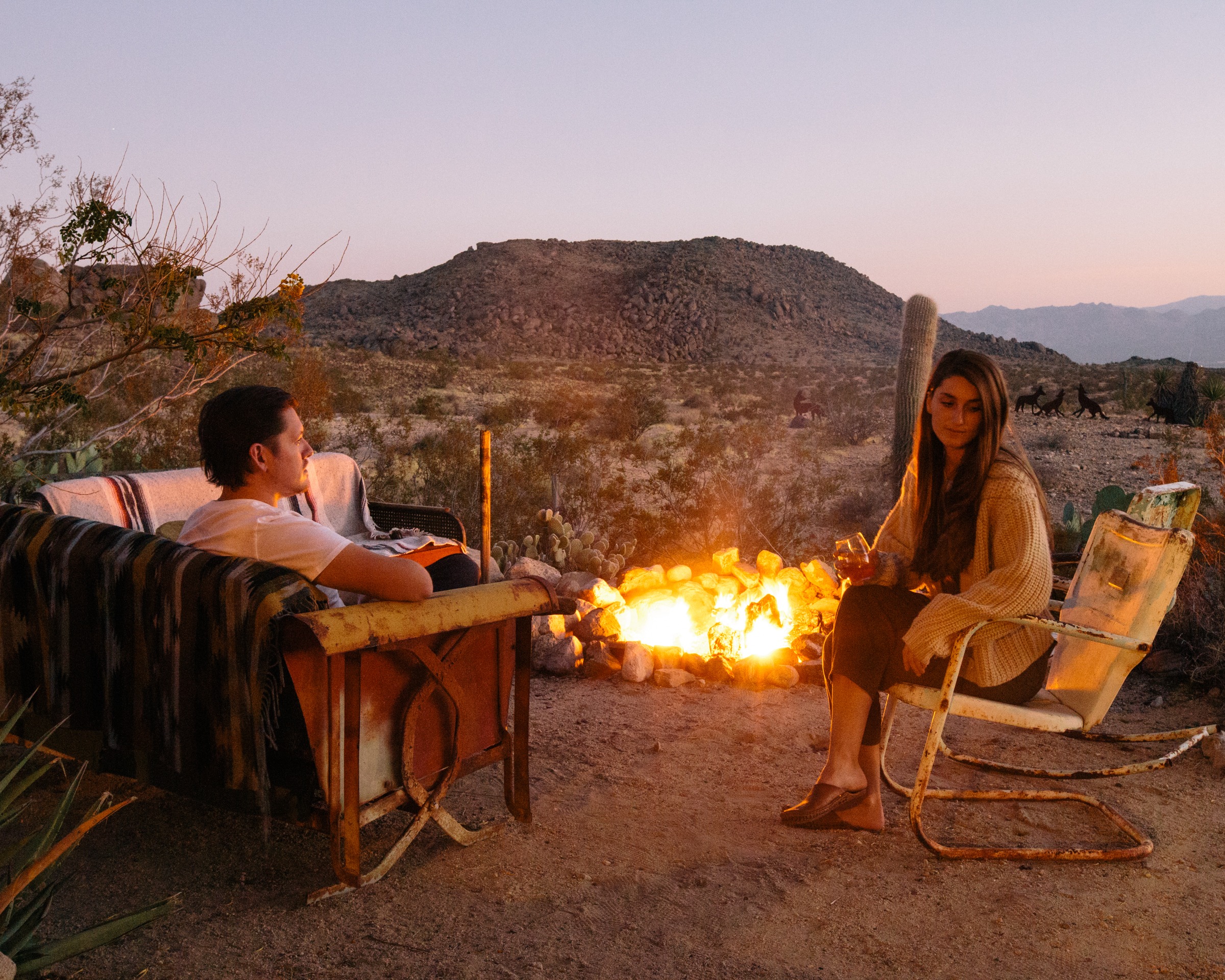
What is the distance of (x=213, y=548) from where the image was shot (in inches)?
94.0

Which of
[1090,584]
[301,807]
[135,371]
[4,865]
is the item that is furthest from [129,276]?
[1090,584]

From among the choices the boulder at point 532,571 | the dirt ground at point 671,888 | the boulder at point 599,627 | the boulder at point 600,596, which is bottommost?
the dirt ground at point 671,888

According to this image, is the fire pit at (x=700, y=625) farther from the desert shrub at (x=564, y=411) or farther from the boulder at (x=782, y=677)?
the desert shrub at (x=564, y=411)

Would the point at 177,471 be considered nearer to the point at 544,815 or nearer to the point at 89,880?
the point at 89,880

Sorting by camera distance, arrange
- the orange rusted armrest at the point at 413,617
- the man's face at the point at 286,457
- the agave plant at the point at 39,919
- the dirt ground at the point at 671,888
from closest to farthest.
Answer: the agave plant at the point at 39,919 → the orange rusted armrest at the point at 413,617 → the dirt ground at the point at 671,888 → the man's face at the point at 286,457

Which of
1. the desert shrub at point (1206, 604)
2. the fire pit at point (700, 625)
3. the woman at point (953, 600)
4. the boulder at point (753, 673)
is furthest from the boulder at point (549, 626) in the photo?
the desert shrub at point (1206, 604)

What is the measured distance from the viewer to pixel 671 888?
2.71 m

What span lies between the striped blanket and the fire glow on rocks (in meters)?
2.83

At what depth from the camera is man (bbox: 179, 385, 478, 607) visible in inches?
91.1

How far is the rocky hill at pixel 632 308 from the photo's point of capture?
163ft

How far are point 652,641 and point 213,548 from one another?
3.03 meters

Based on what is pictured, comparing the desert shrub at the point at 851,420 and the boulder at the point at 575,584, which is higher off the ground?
the desert shrub at the point at 851,420

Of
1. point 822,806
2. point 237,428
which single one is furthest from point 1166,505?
point 237,428

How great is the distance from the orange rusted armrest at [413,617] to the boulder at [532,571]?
2.58 meters
